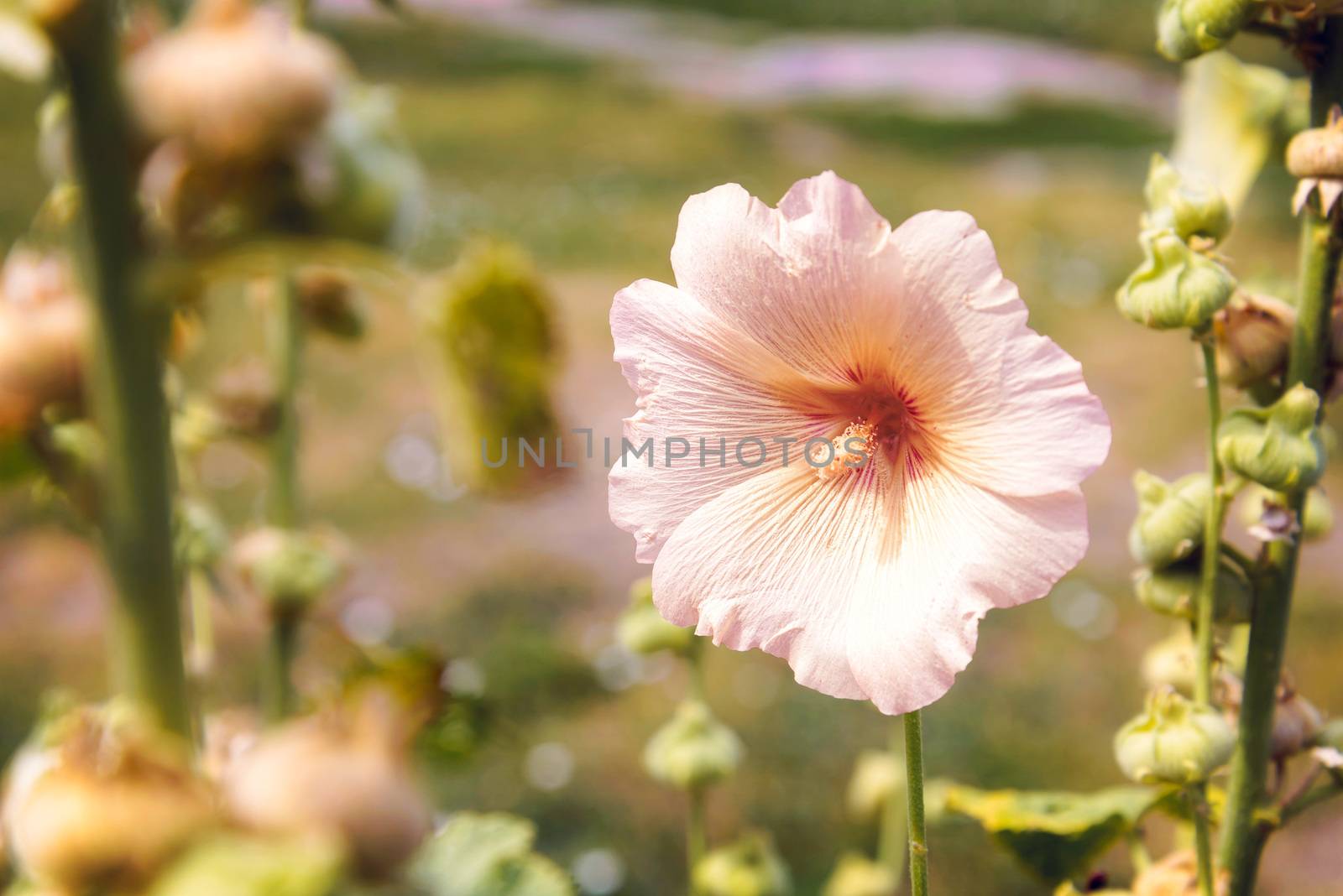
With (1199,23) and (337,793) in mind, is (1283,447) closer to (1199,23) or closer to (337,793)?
(1199,23)

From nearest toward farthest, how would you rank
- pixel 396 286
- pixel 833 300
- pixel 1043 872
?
pixel 396 286 → pixel 833 300 → pixel 1043 872

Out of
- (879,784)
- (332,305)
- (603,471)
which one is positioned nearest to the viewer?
(332,305)

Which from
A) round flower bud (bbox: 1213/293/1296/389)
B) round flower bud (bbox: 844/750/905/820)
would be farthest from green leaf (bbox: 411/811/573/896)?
round flower bud (bbox: 844/750/905/820)

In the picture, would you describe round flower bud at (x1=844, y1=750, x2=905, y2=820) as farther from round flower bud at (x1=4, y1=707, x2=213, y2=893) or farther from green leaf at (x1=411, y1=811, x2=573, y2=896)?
round flower bud at (x1=4, y1=707, x2=213, y2=893)

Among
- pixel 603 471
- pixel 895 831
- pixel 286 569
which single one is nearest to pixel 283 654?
pixel 286 569

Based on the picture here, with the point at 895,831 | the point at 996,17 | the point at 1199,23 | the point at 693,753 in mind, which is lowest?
the point at 895,831

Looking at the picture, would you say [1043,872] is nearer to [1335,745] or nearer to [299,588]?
[1335,745]

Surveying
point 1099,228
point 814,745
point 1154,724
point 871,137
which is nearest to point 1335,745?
point 1154,724
